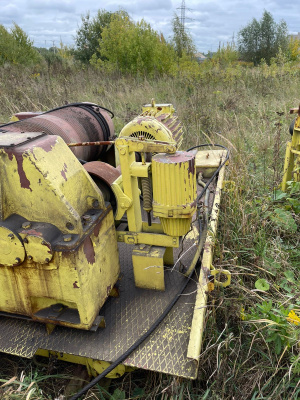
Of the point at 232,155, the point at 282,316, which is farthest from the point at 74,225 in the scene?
the point at 232,155

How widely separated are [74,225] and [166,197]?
57 cm

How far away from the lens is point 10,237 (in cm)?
170

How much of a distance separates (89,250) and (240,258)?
1.43m

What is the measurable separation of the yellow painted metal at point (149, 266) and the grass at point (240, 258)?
0.40 m

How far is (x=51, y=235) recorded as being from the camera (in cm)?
170

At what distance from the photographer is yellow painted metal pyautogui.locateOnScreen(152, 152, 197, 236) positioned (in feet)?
6.04

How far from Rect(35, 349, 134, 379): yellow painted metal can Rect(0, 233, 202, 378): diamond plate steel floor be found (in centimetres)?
8

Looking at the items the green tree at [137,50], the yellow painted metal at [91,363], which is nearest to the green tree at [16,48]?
the green tree at [137,50]

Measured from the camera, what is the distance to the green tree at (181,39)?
468 inches

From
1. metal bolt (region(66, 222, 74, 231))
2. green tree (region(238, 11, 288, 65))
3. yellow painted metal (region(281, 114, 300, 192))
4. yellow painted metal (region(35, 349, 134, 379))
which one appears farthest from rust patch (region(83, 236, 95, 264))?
green tree (region(238, 11, 288, 65))

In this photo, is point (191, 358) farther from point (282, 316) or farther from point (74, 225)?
point (74, 225)

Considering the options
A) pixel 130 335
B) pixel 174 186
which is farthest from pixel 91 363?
pixel 174 186

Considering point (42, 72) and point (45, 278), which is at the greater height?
point (42, 72)

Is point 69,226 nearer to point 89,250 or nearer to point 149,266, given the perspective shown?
point 89,250
